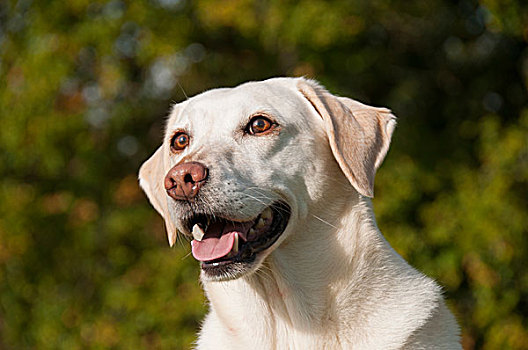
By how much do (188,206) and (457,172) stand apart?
5.74 m

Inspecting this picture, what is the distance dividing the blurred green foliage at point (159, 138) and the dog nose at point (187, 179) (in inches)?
193

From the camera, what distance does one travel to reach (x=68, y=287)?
1047 centimetres

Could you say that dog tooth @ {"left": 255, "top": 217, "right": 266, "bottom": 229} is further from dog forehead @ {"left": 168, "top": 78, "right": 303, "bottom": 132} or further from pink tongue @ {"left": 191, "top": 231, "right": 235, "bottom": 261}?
dog forehead @ {"left": 168, "top": 78, "right": 303, "bottom": 132}

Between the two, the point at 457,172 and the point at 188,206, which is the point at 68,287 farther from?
the point at 188,206

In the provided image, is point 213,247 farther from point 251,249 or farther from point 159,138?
point 159,138

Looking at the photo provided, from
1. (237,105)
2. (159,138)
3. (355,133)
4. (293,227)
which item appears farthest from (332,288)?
(159,138)

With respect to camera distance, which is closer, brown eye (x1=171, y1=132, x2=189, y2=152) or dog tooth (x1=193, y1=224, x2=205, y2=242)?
dog tooth (x1=193, y1=224, x2=205, y2=242)

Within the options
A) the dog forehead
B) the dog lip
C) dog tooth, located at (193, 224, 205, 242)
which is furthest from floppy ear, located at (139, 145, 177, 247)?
the dog lip

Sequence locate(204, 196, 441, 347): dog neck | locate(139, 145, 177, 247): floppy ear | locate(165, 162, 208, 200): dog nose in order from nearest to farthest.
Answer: locate(165, 162, 208, 200): dog nose, locate(204, 196, 441, 347): dog neck, locate(139, 145, 177, 247): floppy ear

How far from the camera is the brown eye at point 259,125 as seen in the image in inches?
140

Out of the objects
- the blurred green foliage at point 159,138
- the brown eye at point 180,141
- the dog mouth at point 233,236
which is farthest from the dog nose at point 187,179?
the blurred green foliage at point 159,138

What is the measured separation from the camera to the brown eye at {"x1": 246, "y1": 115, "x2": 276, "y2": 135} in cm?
355

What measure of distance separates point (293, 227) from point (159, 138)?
277 inches

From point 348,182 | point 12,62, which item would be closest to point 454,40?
point 12,62
